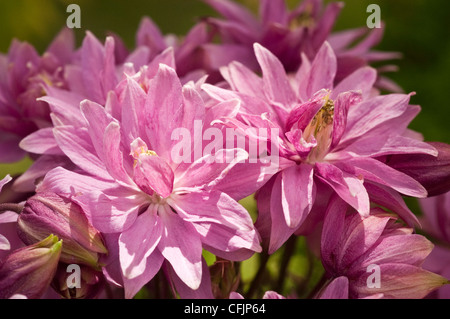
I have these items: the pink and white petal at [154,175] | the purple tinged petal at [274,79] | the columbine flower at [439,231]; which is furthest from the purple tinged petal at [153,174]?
the columbine flower at [439,231]

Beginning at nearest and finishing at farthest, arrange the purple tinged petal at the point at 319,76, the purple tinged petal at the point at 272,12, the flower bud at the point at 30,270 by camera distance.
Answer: the flower bud at the point at 30,270, the purple tinged petal at the point at 319,76, the purple tinged petal at the point at 272,12

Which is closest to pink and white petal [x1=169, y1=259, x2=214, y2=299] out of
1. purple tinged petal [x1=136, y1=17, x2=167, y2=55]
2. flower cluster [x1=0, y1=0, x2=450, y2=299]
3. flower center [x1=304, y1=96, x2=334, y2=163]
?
flower cluster [x1=0, y1=0, x2=450, y2=299]

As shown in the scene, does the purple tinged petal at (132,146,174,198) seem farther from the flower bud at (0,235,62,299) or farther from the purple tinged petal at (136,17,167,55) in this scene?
the purple tinged petal at (136,17,167,55)

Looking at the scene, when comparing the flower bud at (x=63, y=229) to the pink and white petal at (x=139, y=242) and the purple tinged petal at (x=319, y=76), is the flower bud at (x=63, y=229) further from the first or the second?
the purple tinged petal at (x=319, y=76)
